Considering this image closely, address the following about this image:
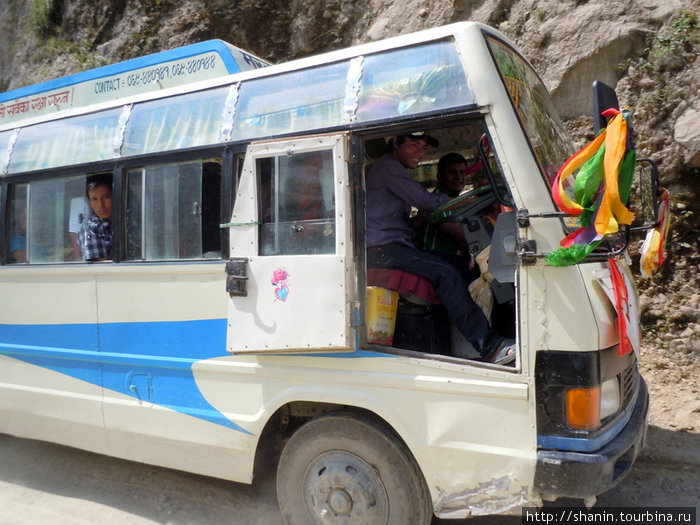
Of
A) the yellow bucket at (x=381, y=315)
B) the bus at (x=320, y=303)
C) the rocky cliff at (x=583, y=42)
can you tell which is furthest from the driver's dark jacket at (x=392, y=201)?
the rocky cliff at (x=583, y=42)

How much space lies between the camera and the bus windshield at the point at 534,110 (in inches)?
121

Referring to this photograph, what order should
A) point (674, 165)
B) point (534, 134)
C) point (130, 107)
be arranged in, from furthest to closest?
point (674, 165)
point (130, 107)
point (534, 134)

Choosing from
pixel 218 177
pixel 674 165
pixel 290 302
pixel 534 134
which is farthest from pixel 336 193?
pixel 674 165

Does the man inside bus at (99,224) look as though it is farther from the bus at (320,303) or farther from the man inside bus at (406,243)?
the man inside bus at (406,243)

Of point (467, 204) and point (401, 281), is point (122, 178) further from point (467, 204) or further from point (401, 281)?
point (467, 204)

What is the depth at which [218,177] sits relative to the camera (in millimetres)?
3629

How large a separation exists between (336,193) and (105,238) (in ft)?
6.35

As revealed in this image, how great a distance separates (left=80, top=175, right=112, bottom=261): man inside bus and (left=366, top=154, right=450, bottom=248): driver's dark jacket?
1862mm

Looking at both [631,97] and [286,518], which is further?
[631,97]

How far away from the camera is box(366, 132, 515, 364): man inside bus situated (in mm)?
3383

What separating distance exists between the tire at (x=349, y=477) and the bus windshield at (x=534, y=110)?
5.42 ft

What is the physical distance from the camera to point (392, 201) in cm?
371

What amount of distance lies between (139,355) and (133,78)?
2401mm

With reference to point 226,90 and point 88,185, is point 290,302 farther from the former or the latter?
point 88,185
